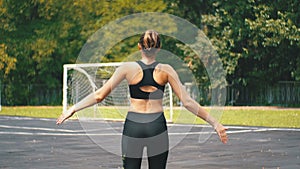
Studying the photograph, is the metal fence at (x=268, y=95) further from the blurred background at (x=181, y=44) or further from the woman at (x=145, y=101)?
Result: the woman at (x=145, y=101)

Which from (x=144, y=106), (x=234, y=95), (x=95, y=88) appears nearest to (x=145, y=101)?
(x=144, y=106)

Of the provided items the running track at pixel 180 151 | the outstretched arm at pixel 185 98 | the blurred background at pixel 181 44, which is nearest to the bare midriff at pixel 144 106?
the outstretched arm at pixel 185 98

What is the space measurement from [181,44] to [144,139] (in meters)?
37.6

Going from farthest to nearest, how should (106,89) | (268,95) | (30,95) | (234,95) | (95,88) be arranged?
(30,95), (234,95), (268,95), (95,88), (106,89)

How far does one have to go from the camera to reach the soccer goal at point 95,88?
27.2m

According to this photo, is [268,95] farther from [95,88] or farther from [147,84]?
[147,84]

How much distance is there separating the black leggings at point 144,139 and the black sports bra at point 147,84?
0.16 meters

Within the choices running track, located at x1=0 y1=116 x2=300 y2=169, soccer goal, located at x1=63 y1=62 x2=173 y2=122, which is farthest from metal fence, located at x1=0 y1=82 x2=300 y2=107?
running track, located at x1=0 y1=116 x2=300 y2=169

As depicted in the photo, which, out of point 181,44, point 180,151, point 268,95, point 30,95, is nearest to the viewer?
point 180,151

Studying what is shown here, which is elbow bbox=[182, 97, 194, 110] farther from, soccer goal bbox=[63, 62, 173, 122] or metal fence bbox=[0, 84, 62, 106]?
metal fence bbox=[0, 84, 62, 106]

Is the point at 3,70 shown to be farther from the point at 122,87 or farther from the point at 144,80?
the point at 144,80

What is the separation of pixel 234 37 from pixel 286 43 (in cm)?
302

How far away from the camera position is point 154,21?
45344 mm

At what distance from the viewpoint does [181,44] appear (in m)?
44.0
